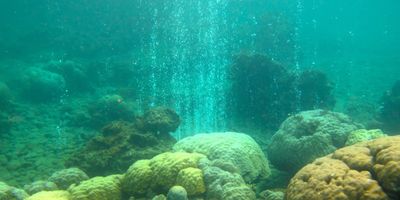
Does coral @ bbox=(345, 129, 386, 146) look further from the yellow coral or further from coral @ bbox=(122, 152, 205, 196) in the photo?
the yellow coral

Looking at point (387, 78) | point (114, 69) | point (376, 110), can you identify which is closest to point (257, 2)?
point (387, 78)

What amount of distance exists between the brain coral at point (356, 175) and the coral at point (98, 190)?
2.93m

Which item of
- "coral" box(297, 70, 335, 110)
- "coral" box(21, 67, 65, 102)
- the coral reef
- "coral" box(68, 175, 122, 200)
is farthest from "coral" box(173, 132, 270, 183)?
"coral" box(21, 67, 65, 102)

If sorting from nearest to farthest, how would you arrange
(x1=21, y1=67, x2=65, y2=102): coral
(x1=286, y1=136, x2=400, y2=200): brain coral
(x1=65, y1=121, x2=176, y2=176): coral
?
(x1=286, y1=136, x2=400, y2=200): brain coral → (x1=65, y1=121, x2=176, y2=176): coral → (x1=21, y1=67, x2=65, y2=102): coral

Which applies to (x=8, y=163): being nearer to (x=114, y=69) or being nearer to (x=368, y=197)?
(x=368, y=197)

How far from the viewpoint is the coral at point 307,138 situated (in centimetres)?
746

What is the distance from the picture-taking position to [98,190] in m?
5.66

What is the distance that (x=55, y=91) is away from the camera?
18.6 meters

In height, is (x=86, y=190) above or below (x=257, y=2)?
below

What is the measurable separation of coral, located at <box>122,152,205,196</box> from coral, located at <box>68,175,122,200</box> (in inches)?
6.0

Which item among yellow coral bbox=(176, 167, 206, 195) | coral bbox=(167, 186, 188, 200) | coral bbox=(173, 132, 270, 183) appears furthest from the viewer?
coral bbox=(173, 132, 270, 183)

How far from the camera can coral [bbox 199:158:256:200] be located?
495 centimetres

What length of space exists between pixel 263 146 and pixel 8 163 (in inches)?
311

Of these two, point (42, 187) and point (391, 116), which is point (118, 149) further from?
point (391, 116)
